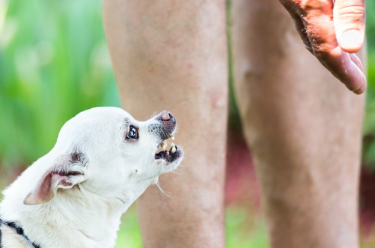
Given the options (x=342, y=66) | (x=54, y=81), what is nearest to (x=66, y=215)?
(x=342, y=66)

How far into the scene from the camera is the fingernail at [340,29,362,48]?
139 cm

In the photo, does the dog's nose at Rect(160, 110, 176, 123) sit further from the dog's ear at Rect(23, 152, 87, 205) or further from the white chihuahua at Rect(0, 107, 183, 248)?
the dog's ear at Rect(23, 152, 87, 205)

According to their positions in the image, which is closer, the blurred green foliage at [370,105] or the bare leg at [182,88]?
the bare leg at [182,88]

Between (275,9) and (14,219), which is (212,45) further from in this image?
(14,219)

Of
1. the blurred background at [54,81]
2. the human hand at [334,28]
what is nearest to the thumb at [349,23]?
the human hand at [334,28]

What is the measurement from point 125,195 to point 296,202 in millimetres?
625

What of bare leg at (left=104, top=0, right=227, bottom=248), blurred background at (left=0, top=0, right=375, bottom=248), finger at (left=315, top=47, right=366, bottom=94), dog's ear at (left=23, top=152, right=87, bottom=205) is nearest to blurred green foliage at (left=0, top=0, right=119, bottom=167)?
blurred background at (left=0, top=0, right=375, bottom=248)

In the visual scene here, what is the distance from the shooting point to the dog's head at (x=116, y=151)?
1.64 meters

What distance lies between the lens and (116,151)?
1682 mm

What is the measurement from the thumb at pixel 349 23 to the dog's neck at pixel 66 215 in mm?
565

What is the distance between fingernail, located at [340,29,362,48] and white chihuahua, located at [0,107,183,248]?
1.44ft

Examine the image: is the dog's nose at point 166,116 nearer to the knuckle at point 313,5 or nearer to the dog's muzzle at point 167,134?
the dog's muzzle at point 167,134

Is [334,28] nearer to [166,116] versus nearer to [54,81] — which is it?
[166,116]

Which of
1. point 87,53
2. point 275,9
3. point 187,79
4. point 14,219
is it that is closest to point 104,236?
point 14,219
